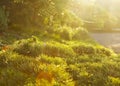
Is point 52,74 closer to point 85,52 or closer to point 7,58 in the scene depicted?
point 7,58

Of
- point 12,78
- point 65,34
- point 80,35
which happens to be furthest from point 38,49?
point 80,35

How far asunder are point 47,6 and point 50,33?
2.16m

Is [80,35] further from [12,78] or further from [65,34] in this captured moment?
[12,78]

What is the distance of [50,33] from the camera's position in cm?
2505

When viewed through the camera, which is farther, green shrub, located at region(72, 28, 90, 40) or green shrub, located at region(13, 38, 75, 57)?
green shrub, located at region(72, 28, 90, 40)

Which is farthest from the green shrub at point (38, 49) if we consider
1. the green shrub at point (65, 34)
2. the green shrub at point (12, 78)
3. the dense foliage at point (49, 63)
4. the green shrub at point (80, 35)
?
the green shrub at point (80, 35)

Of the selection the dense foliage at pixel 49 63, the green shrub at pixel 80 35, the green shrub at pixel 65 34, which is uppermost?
the dense foliage at pixel 49 63

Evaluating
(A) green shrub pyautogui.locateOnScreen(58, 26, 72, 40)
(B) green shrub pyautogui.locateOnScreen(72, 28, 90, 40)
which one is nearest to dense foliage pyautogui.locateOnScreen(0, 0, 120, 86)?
(A) green shrub pyautogui.locateOnScreen(58, 26, 72, 40)

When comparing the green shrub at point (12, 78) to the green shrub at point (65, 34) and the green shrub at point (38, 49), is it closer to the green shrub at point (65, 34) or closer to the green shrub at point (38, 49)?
the green shrub at point (38, 49)

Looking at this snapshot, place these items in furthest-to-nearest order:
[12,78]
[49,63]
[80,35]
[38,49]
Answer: [80,35]
[38,49]
[49,63]
[12,78]

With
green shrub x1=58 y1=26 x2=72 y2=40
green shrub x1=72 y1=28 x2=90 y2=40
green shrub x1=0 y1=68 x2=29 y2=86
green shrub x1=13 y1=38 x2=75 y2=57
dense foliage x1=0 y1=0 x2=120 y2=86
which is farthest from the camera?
green shrub x1=72 y1=28 x2=90 y2=40

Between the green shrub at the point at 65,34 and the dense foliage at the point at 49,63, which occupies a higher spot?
the dense foliage at the point at 49,63

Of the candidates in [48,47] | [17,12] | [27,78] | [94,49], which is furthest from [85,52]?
[17,12]

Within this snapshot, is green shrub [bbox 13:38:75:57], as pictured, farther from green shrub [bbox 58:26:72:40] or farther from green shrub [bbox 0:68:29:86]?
green shrub [bbox 58:26:72:40]
